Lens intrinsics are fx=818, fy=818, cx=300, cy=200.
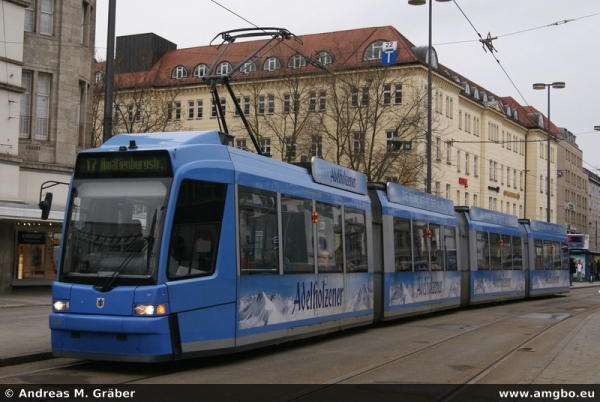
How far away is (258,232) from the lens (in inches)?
480

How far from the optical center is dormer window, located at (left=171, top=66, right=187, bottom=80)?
237ft

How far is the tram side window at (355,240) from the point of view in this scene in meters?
15.9

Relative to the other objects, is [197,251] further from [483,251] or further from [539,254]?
[539,254]

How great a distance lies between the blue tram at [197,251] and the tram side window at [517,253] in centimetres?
1529

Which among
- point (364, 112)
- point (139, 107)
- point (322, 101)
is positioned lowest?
point (139, 107)

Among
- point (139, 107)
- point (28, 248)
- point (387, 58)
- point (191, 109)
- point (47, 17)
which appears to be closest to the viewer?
point (47, 17)

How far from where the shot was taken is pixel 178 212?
34.6 ft

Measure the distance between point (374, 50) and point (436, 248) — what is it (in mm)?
41864

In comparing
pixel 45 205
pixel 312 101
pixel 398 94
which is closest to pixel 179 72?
pixel 398 94

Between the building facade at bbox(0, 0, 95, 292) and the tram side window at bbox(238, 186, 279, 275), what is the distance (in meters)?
17.8

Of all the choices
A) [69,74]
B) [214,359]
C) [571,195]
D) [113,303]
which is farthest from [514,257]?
[571,195]

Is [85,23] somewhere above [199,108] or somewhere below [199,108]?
below

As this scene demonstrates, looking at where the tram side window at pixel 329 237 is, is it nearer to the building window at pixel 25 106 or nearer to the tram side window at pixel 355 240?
the tram side window at pixel 355 240
